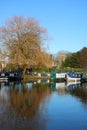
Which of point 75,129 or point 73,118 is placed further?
point 73,118

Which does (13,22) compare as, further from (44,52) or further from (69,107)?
(69,107)

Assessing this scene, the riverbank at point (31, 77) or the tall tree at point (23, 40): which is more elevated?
the tall tree at point (23, 40)

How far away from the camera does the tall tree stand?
4762 cm

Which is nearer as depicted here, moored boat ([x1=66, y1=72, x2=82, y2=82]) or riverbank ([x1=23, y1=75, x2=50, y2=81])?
moored boat ([x1=66, y1=72, x2=82, y2=82])

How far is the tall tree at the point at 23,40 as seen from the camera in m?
47.6

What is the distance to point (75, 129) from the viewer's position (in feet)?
39.6

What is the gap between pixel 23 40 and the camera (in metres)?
48.2

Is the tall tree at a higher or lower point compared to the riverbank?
higher

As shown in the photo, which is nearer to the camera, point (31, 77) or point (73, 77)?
point (73, 77)

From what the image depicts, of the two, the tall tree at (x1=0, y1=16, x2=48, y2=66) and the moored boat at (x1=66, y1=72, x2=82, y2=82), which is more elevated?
the tall tree at (x1=0, y1=16, x2=48, y2=66)

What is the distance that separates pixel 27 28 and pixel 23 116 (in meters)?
34.7

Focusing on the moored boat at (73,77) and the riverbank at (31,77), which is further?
the riverbank at (31,77)

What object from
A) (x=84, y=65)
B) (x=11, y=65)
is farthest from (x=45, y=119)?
(x=84, y=65)

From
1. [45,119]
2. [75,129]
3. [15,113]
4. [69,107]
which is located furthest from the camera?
[69,107]
